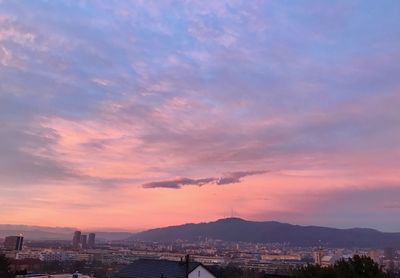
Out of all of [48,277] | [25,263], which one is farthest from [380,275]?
[25,263]

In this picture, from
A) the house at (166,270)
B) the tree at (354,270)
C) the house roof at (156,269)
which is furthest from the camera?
the house roof at (156,269)

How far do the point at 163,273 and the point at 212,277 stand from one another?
5.34 m

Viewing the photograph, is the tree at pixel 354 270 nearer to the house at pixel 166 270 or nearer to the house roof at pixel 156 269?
the house at pixel 166 270

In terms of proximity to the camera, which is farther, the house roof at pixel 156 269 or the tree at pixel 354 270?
the house roof at pixel 156 269

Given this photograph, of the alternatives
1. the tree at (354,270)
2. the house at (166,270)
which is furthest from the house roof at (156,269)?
the tree at (354,270)

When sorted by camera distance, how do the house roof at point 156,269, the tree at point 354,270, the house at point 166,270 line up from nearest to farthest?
the tree at point 354,270 → the house at point 166,270 → the house roof at point 156,269

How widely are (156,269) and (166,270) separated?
1297 millimetres

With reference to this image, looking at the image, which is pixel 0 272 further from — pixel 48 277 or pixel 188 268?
pixel 188 268

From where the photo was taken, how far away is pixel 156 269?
153 ft

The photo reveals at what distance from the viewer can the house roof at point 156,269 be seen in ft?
148

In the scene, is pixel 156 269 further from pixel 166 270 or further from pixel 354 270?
pixel 354 270

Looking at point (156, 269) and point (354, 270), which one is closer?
point (354, 270)

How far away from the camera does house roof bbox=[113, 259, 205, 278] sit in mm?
45000

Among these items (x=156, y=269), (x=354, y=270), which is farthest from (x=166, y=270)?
(x=354, y=270)
